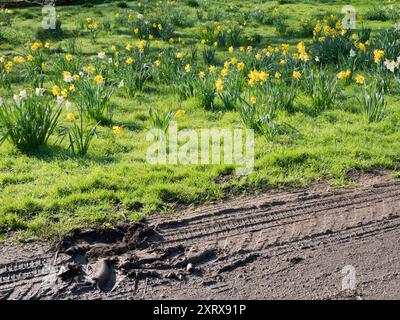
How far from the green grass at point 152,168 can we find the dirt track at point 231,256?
9.9 inches

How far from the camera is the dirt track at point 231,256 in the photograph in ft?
11.4

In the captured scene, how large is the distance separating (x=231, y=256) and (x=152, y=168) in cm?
148

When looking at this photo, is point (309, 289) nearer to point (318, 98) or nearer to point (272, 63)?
point (318, 98)

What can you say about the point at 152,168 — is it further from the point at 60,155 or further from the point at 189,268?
the point at 189,268

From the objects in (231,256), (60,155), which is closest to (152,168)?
(60,155)

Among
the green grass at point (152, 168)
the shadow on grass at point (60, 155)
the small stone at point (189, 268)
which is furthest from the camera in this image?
the shadow on grass at point (60, 155)

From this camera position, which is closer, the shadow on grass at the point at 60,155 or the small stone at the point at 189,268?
the small stone at the point at 189,268

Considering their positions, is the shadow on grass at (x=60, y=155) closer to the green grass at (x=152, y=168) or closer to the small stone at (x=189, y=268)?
the green grass at (x=152, y=168)

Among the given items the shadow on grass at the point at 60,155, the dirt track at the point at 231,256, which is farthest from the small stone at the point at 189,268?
the shadow on grass at the point at 60,155

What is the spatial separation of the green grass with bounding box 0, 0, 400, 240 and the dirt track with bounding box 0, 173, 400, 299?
0.25m

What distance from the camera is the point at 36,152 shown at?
527cm

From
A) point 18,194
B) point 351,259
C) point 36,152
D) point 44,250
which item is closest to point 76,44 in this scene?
point 36,152

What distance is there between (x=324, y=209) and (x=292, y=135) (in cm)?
147

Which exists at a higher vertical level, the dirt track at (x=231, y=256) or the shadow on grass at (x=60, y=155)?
the shadow on grass at (x=60, y=155)
